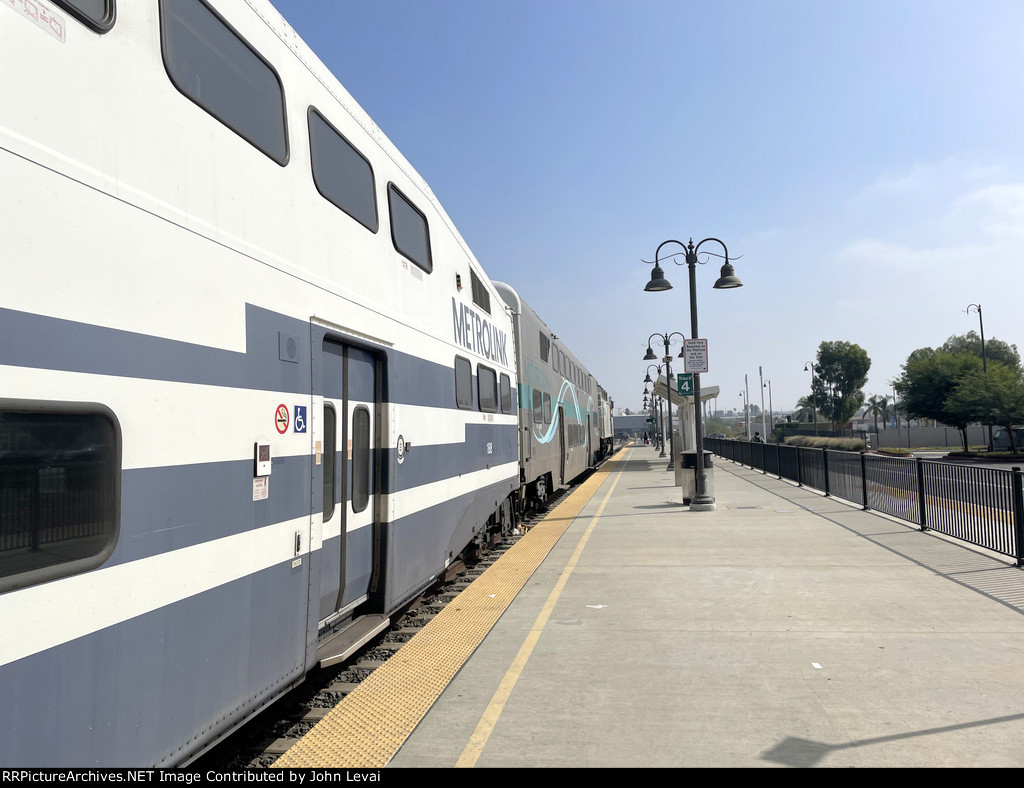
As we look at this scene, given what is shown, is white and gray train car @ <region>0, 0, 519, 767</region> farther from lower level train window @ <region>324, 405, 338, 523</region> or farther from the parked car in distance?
the parked car in distance

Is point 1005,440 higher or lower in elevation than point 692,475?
lower

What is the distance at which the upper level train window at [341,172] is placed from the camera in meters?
4.65

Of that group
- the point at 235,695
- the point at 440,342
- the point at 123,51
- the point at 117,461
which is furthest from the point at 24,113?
the point at 440,342

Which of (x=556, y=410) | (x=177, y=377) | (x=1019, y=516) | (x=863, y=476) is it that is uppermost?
(x=556, y=410)

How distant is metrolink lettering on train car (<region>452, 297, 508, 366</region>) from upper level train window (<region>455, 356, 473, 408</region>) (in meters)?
0.21

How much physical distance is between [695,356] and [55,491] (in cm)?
1458

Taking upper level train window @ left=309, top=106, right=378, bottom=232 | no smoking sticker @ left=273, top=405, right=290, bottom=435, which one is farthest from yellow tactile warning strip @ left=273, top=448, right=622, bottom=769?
upper level train window @ left=309, top=106, right=378, bottom=232

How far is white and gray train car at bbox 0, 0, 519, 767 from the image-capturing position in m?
2.41

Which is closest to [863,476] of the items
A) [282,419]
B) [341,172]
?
[341,172]

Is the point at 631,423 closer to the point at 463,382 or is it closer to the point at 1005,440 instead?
the point at 1005,440

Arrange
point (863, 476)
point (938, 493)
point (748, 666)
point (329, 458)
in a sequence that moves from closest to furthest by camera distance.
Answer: point (329, 458) < point (748, 666) < point (938, 493) < point (863, 476)

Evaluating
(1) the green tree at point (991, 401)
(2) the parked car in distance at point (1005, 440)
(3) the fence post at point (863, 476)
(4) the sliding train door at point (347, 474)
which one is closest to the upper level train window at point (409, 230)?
(4) the sliding train door at point (347, 474)

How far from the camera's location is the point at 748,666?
205 inches
